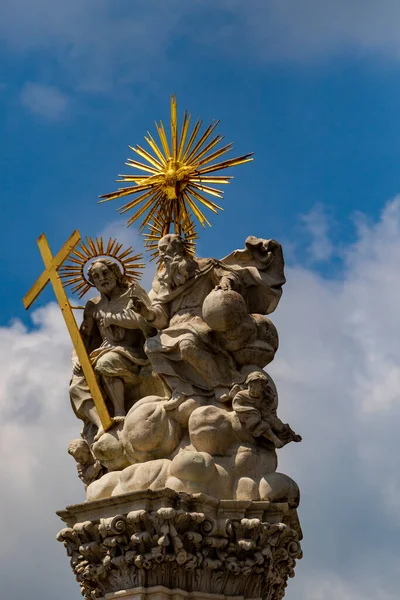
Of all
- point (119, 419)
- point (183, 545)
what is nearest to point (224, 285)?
point (119, 419)

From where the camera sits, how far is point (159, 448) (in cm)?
1931

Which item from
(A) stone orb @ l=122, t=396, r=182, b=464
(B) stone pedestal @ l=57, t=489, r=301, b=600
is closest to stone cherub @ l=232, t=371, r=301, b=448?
(A) stone orb @ l=122, t=396, r=182, b=464

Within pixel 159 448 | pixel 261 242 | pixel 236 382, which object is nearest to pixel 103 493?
pixel 159 448

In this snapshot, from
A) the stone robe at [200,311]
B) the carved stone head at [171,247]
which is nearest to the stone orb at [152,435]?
the stone robe at [200,311]

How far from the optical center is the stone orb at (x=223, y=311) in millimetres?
19484

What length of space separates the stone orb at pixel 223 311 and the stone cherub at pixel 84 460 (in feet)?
7.51

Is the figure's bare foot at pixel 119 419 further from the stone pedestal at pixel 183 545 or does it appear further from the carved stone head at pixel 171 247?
the carved stone head at pixel 171 247

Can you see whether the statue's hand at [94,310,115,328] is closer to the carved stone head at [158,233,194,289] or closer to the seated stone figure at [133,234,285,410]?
the seated stone figure at [133,234,285,410]

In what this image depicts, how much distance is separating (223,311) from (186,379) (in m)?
0.94

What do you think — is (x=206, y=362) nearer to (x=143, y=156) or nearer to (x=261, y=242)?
(x=261, y=242)

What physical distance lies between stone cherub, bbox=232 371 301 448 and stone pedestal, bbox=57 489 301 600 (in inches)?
36.3

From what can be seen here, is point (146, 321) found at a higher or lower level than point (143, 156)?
lower

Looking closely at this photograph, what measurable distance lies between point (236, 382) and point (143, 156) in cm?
368

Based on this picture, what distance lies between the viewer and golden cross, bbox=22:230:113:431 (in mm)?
20203
